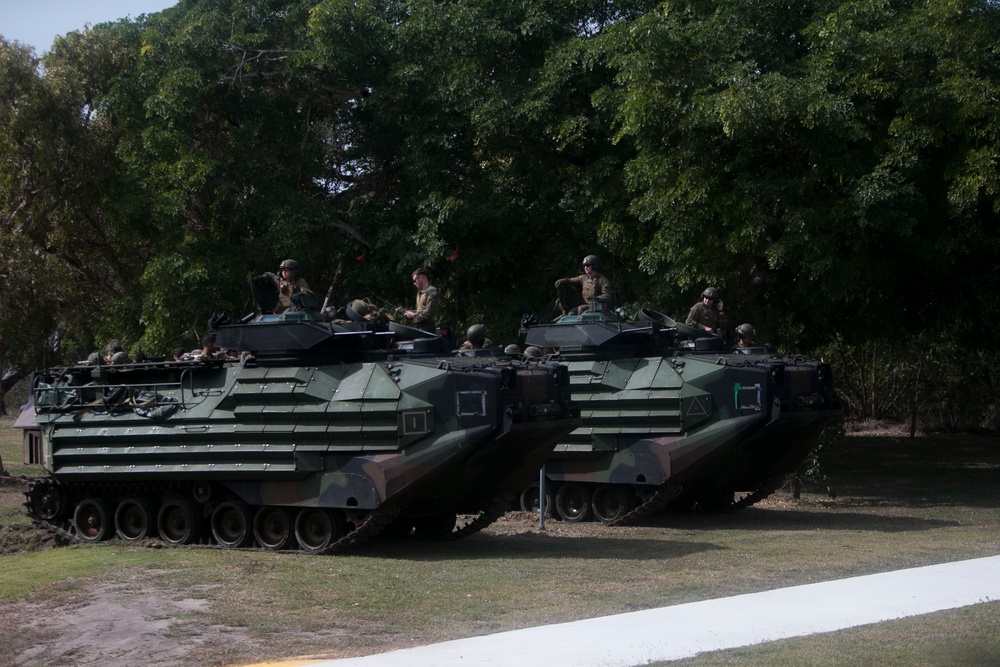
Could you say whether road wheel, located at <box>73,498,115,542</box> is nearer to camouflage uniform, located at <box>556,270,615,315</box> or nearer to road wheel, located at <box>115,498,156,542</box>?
road wheel, located at <box>115,498,156,542</box>

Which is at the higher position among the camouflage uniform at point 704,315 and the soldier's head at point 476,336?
the camouflage uniform at point 704,315

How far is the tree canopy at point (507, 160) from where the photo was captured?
18.9 m

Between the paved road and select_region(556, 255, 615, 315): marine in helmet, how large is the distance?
6868 mm

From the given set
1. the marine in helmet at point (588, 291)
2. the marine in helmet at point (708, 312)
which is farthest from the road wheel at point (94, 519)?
the marine in helmet at point (708, 312)

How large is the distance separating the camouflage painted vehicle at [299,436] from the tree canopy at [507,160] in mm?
6069

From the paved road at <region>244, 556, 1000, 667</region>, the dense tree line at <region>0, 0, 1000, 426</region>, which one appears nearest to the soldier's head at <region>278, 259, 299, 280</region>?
the dense tree line at <region>0, 0, 1000, 426</region>

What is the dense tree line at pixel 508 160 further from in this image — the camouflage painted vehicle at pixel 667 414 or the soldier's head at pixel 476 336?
the soldier's head at pixel 476 336

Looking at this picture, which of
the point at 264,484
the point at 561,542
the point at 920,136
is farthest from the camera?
the point at 920,136

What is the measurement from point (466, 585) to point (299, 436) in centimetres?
313

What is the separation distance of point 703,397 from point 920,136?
5270 millimetres

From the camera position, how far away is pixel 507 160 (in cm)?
2352

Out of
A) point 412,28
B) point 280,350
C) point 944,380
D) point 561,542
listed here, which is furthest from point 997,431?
point 280,350

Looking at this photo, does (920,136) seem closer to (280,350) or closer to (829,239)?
(829,239)

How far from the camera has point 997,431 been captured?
35.8 m
